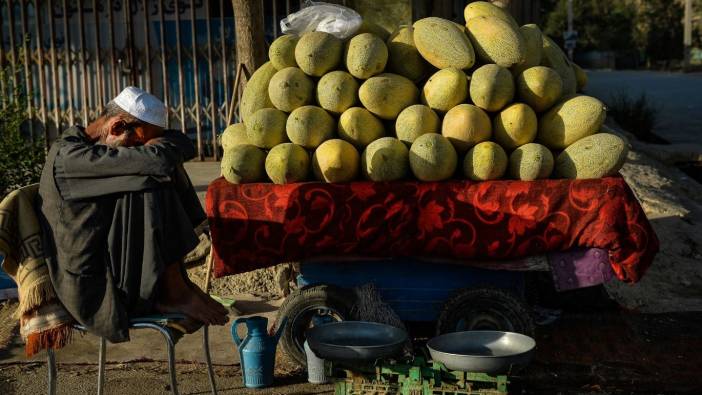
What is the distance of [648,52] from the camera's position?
47.3m

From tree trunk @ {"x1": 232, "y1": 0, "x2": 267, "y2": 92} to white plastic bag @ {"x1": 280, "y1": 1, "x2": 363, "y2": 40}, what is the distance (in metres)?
1.98

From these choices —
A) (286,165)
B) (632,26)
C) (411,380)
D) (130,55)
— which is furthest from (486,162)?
(632,26)

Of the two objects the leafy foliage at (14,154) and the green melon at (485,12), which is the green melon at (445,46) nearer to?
the green melon at (485,12)

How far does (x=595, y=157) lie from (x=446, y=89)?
81 cm

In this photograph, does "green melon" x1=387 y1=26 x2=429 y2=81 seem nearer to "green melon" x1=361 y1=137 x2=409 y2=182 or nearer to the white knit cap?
"green melon" x1=361 y1=137 x2=409 y2=182

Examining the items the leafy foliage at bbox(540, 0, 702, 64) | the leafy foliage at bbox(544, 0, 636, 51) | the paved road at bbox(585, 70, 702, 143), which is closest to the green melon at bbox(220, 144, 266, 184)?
the paved road at bbox(585, 70, 702, 143)

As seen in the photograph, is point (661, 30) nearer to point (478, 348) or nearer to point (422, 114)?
point (422, 114)

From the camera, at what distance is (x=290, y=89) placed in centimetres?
451

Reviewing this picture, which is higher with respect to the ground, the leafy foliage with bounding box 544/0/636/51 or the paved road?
the leafy foliage with bounding box 544/0/636/51

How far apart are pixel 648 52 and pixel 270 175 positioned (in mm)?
46824

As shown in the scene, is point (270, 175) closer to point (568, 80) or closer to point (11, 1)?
point (568, 80)

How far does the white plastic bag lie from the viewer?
15.4 feet

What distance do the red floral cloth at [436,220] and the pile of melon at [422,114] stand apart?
0.09 meters

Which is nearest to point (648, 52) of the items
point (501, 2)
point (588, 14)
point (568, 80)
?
point (588, 14)
